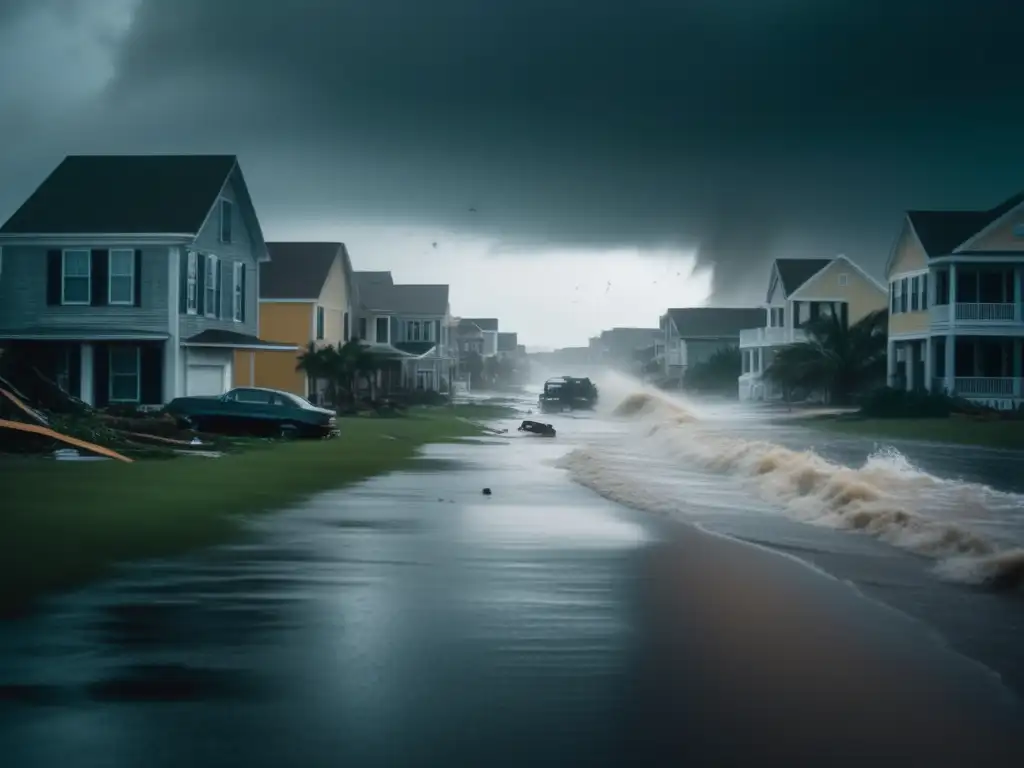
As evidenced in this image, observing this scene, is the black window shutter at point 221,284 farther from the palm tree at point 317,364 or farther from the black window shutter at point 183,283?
the palm tree at point 317,364

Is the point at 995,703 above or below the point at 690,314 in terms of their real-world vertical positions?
below

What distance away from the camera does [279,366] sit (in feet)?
186

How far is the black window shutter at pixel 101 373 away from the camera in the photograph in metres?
41.5

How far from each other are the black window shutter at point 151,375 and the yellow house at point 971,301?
1138 inches

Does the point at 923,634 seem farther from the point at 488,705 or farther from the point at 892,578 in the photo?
the point at 488,705

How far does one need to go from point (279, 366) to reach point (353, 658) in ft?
160

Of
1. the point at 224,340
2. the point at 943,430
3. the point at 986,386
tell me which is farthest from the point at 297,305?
the point at 943,430

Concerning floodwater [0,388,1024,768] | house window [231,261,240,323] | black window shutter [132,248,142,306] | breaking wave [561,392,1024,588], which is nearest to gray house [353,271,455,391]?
house window [231,261,240,323]

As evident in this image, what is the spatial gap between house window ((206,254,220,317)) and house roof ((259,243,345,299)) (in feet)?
45.5

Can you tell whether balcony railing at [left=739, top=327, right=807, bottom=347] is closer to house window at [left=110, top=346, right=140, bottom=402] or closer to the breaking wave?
house window at [left=110, top=346, right=140, bottom=402]

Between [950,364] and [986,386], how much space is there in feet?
5.05

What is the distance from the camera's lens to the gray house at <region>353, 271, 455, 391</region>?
87812mm

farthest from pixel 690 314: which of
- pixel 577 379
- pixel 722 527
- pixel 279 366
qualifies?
pixel 722 527

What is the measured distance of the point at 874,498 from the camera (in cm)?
1927
